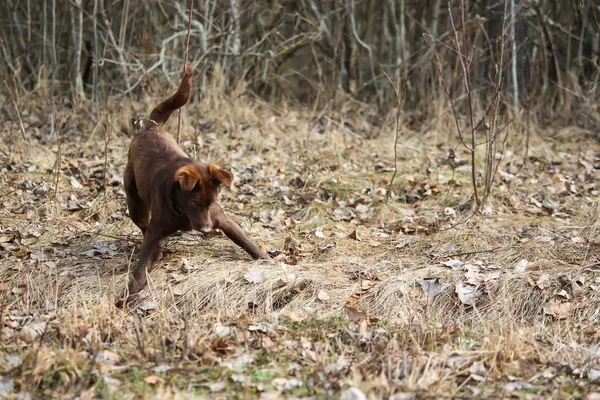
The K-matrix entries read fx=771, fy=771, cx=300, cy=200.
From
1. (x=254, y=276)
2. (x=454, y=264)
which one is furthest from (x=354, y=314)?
(x=454, y=264)

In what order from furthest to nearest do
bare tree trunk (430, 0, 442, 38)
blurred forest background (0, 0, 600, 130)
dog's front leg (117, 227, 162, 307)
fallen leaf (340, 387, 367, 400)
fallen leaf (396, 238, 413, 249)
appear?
bare tree trunk (430, 0, 442, 38)
blurred forest background (0, 0, 600, 130)
fallen leaf (396, 238, 413, 249)
dog's front leg (117, 227, 162, 307)
fallen leaf (340, 387, 367, 400)

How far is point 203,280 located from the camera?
5.82 meters

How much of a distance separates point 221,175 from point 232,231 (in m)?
0.74

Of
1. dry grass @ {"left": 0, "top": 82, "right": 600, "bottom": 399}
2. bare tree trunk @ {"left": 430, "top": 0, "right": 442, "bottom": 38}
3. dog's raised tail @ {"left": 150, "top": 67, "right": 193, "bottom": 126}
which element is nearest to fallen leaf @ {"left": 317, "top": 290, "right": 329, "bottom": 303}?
dry grass @ {"left": 0, "top": 82, "right": 600, "bottom": 399}

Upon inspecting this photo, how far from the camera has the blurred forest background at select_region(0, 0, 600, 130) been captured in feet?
36.3

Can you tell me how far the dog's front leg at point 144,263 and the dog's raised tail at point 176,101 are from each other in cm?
127

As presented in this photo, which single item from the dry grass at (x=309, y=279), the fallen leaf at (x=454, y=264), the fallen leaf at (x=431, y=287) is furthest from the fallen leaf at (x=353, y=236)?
the fallen leaf at (x=431, y=287)

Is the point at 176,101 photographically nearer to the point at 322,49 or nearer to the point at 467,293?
the point at 467,293

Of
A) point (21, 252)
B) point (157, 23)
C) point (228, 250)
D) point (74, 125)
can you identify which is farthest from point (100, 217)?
point (157, 23)

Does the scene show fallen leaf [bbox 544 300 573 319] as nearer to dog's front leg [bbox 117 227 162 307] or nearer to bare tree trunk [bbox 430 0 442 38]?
dog's front leg [bbox 117 227 162 307]

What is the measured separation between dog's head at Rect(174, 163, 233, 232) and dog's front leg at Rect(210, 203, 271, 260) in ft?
0.95

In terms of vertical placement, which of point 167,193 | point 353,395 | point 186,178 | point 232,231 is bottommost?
point 232,231

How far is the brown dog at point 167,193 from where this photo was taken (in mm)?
5473

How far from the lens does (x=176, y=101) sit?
21.5 feet
